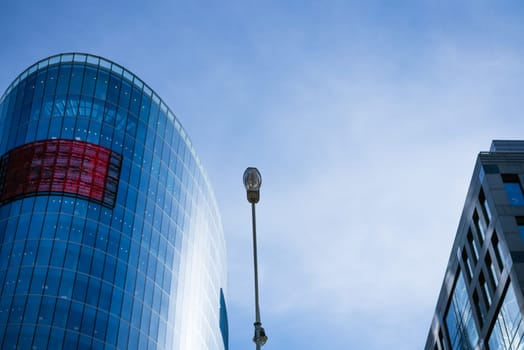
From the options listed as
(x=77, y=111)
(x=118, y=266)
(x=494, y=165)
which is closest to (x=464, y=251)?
(x=494, y=165)

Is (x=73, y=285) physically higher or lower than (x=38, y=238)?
lower

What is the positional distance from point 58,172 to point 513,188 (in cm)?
4537

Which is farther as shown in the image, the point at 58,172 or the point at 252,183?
the point at 58,172

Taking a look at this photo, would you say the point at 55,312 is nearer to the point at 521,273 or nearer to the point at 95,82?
the point at 95,82

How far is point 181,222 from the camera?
85625 mm

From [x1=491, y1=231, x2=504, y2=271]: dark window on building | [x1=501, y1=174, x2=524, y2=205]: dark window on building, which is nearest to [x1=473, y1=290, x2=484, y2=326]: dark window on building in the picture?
[x1=491, y1=231, x2=504, y2=271]: dark window on building

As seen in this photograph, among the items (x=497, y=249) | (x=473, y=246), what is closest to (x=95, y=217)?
(x=473, y=246)

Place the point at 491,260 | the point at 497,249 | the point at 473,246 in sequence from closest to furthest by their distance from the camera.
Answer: the point at 497,249 < the point at 491,260 < the point at 473,246

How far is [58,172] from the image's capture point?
73.1m

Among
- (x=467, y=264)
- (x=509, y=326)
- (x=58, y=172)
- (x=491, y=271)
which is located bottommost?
(x=509, y=326)

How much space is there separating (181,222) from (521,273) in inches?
1959

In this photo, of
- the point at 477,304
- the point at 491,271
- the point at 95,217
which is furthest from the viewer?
the point at 95,217

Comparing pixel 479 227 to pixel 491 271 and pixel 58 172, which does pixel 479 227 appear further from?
pixel 58 172

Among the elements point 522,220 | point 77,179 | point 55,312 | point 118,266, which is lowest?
point 522,220
